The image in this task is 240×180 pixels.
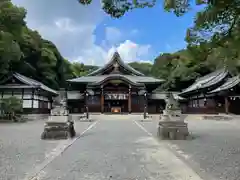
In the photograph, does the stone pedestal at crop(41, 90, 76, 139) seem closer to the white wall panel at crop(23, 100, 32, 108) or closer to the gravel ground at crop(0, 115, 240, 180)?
the gravel ground at crop(0, 115, 240, 180)

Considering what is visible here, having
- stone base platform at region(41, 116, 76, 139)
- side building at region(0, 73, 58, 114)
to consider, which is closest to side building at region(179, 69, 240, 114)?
side building at region(0, 73, 58, 114)

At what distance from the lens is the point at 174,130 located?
12.7 m

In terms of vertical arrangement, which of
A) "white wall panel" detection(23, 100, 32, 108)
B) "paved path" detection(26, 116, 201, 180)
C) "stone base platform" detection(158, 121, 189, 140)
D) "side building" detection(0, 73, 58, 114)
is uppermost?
"side building" detection(0, 73, 58, 114)

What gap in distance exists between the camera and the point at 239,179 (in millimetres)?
5617

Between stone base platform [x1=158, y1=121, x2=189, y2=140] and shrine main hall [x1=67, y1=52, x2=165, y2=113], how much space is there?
2925 centimetres

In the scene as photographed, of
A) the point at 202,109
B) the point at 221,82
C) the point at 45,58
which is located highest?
the point at 45,58

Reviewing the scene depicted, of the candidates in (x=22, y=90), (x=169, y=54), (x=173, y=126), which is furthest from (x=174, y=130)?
(x=169, y=54)

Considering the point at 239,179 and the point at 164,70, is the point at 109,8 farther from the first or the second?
the point at 164,70

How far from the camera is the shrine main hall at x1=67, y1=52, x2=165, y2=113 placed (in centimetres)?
4300

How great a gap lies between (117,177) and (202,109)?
3334cm

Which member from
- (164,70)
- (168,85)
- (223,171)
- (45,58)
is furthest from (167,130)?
(164,70)

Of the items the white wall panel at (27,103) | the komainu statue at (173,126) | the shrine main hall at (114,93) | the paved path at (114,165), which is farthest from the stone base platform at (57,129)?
the shrine main hall at (114,93)

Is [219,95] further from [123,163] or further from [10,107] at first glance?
[123,163]

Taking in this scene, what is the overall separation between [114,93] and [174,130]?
31392mm
